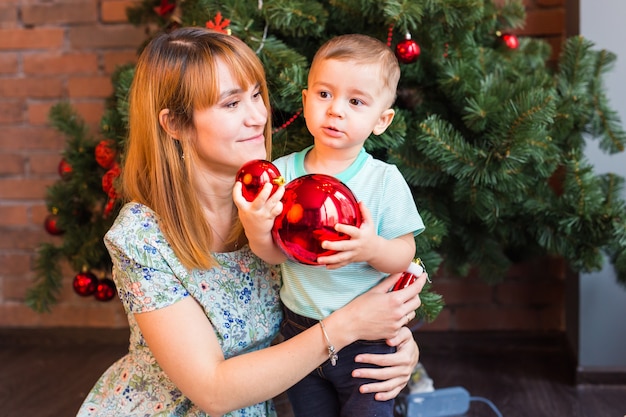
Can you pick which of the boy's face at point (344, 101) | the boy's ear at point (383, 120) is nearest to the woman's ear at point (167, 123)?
the boy's face at point (344, 101)

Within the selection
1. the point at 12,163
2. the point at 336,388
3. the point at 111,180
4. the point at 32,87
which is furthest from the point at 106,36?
the point at 336,388

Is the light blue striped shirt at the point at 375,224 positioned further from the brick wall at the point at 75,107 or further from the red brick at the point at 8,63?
the red brick at the point at 8,63

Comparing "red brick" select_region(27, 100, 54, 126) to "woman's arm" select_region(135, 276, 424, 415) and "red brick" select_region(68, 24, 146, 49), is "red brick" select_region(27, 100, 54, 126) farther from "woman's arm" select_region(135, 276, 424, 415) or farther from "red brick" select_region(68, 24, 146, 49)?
"woman's arm" select_region(135, 276, 424, 415)

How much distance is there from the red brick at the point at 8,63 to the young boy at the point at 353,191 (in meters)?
1.67

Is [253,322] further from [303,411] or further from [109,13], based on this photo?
[109,13]

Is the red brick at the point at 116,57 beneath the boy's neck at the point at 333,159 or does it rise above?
above

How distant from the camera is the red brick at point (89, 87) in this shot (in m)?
2.42

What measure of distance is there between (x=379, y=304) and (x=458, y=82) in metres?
0.64

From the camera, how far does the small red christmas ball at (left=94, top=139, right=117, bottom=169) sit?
5.49 ft

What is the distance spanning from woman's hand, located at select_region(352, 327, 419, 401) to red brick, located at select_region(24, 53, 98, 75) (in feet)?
5.66

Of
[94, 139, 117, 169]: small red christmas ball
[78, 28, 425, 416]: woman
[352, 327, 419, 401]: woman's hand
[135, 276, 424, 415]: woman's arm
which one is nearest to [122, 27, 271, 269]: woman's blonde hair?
[78, 28, 425, 416]: woman

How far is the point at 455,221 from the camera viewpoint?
1787 mm

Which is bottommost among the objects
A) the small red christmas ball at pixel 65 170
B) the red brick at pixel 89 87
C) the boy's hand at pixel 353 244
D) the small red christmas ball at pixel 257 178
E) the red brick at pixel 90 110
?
the small red christmas ball at pixel 65 170

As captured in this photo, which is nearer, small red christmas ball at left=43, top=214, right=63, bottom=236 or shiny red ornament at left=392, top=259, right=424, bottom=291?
shiny red ornament at left=392, top=259, right=424, bottom=291
